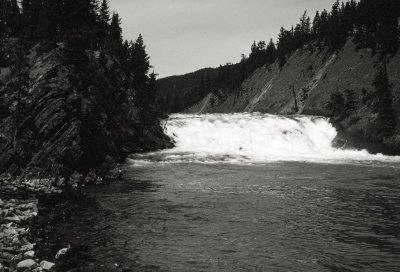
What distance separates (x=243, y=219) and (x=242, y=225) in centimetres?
86

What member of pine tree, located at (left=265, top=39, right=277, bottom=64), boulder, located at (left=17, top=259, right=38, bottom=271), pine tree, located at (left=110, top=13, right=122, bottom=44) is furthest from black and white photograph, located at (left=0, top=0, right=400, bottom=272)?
pine tree, located at (left=265, top=39, right=277, bottom=64)

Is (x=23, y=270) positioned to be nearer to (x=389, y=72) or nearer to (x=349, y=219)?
(x=349, y=219)

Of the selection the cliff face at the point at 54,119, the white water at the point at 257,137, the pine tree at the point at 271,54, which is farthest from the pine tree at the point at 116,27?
the pine tree at the point at 271,54

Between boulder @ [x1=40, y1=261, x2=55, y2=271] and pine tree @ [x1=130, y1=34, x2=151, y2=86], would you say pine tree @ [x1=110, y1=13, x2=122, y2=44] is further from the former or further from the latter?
boulder @ [x1=40, y1=261, x2=55, y2=271]

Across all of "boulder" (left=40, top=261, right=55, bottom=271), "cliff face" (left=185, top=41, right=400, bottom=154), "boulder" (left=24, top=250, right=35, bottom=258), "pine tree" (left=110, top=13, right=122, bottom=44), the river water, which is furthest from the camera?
"pine tree" (left=110, top=13, right=122, bottom=44)

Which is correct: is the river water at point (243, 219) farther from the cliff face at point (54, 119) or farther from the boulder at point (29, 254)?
the cliff face at point (54, 119)

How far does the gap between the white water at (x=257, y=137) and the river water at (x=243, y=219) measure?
824 centimetres

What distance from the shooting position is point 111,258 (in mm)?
10828

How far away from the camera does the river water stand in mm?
10766

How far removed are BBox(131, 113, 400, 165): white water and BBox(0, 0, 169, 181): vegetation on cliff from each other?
6.19 metres

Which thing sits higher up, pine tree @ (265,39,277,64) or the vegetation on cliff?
pine tree @ (265,39,277,64)

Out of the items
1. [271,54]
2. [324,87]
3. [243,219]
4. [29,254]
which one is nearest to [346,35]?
[324,87]

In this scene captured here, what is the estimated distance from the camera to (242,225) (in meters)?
14.4

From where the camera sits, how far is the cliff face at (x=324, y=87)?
144 ft
